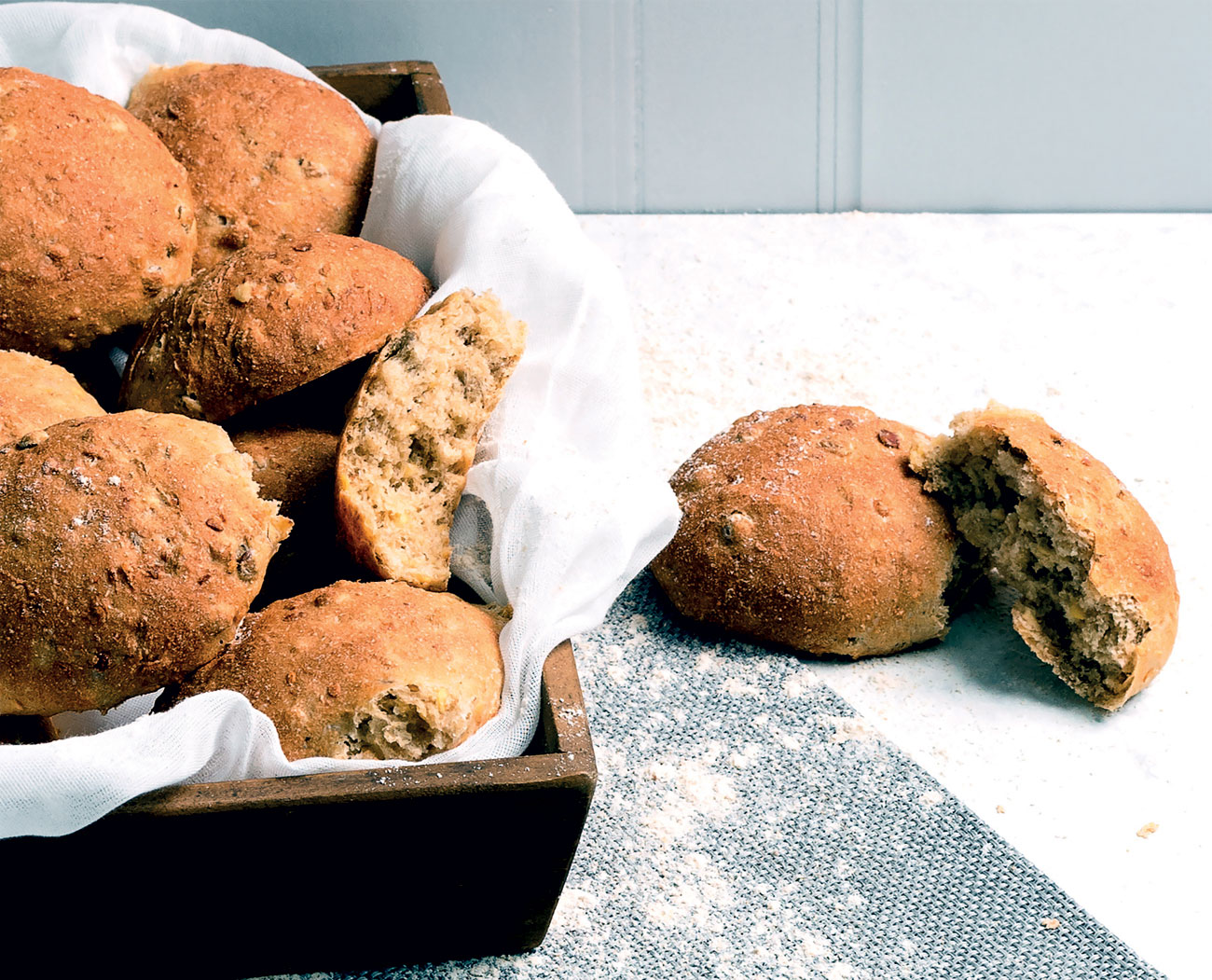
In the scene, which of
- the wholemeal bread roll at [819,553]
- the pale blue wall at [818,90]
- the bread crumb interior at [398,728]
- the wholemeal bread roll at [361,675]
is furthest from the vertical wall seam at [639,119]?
the bread crumb interior at [398,728]

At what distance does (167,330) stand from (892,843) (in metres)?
0.96

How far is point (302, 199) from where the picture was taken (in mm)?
1768

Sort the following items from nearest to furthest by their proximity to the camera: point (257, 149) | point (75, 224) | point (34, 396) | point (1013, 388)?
1. point (34, 396)
2. point (75, 224)
3. point (257, 149)
4. point (1013, 388)

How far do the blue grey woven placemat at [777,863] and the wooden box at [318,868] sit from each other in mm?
107

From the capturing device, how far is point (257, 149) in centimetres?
177

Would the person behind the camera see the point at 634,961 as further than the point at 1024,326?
No

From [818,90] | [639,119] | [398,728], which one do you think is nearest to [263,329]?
[398,728]

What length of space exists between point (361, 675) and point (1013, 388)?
1.59 metres

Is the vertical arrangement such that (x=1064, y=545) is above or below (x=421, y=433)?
below

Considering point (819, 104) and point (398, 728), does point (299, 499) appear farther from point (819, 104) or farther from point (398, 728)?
point (819, 104)

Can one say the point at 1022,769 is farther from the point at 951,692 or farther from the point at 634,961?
the point at 634,961

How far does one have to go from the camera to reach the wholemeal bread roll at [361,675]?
1.16m

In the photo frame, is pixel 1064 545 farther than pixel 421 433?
Yes

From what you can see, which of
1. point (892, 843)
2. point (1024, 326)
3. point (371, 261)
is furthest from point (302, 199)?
point (1024, 326)
